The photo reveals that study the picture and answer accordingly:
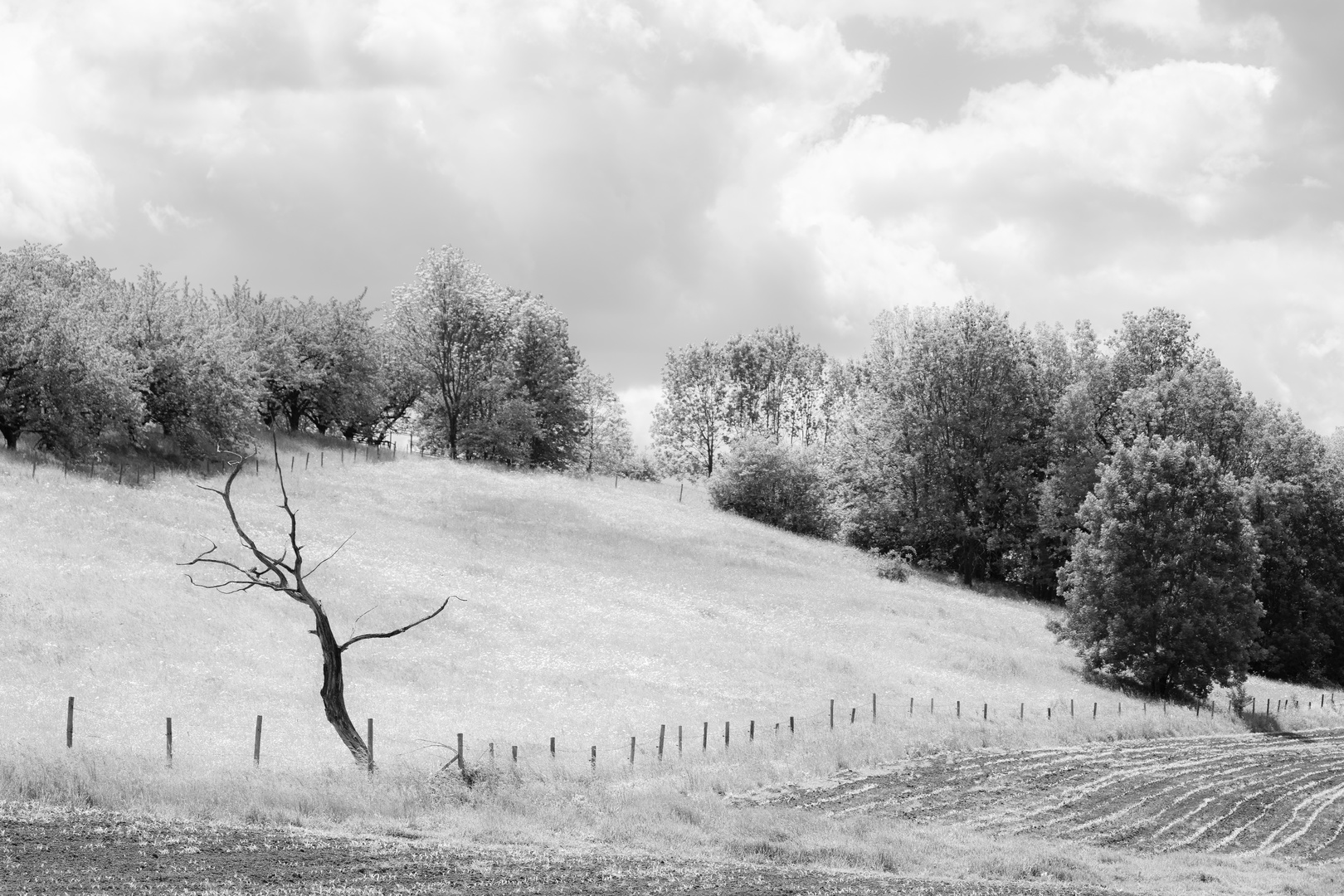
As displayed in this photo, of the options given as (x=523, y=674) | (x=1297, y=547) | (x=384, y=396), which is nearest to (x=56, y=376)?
(x=384, y=396)

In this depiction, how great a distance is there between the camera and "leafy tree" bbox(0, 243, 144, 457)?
2506 inches

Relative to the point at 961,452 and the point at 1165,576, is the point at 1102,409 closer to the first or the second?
the point at 961,452

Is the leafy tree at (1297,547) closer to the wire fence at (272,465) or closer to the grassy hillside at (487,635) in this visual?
the grassy hillside at (487,635)

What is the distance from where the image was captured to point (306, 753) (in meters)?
28.7

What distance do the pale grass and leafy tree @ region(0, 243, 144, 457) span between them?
21.4 ft

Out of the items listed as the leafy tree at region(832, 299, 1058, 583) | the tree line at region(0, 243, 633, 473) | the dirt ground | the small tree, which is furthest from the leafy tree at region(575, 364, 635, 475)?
the dirt ground

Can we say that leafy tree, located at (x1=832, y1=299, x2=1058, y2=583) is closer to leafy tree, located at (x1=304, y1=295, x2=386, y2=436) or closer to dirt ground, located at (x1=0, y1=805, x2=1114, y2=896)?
leafy tree, located at (x1=304, y1=295, x2=386, y2=436)

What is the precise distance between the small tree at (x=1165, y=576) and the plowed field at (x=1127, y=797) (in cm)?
1533

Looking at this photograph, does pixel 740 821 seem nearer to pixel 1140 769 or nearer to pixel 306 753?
pixel 306 753

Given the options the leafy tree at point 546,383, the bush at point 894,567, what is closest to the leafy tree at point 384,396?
the leafy tree at point 546,383

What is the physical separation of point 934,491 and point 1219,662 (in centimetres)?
3068

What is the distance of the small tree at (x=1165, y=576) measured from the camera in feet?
176

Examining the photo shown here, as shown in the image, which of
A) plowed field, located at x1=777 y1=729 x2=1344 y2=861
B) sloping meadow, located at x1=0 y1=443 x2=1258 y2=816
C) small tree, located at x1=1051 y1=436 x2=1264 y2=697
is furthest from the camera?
small tree, located at x1=1051 y1=436 x2=1264 y2=697

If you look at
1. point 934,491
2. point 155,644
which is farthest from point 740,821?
point 934,491
